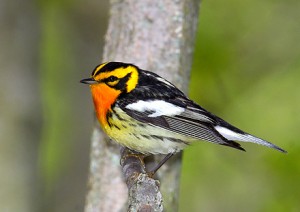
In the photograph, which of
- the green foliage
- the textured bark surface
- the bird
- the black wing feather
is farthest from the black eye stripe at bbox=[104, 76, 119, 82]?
the green foliage

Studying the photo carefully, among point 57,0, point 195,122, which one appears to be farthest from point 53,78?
point 195,122

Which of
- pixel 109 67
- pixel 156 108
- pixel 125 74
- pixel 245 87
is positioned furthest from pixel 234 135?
pixel 245 87

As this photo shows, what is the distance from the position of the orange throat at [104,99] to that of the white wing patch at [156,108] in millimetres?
154

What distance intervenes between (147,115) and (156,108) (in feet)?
0.33

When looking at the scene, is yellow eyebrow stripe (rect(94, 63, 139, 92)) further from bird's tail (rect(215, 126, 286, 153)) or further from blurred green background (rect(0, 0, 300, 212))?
blurred green background (rect(0, 0, 300, 212))

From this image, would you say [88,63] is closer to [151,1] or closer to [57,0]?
[57,0]

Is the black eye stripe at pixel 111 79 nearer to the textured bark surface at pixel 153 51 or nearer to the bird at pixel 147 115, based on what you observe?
the bird at pixel 147 115

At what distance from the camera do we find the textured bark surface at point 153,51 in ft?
19.6

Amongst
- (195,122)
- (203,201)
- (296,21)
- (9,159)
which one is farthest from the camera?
(203,201)

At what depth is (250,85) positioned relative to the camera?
7.88 meters

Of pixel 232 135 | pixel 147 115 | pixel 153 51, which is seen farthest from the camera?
pixel 153 51

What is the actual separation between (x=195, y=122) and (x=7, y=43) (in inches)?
98.6

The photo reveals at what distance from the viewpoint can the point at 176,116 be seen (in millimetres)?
5215

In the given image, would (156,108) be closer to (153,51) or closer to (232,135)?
(232,135)
